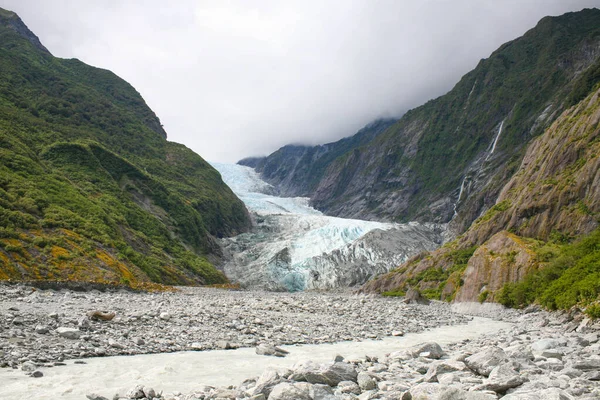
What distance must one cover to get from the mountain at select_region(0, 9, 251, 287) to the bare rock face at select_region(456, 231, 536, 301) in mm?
27419

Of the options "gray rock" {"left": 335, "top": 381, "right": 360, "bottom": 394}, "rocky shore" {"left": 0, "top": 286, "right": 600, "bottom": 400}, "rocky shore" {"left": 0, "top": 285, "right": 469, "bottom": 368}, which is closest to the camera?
"rocky shore" {"left": 0, "top": 286, "right": 600, "bottom": 400}

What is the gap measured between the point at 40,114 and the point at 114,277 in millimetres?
55843

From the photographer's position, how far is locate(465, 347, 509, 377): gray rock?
22.7 feet

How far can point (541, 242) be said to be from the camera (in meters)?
32.4

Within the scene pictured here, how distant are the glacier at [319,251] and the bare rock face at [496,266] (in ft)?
141

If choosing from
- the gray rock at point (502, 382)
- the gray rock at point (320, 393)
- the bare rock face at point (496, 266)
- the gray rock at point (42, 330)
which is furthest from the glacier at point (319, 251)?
the gray rock at point (502, 382)

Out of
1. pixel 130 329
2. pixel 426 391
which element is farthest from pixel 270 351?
pixel 426 391

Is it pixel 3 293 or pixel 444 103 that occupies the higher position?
pixel 444 103

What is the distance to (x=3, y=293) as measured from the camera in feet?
52.5

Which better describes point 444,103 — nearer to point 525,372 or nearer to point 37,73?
point 37,73

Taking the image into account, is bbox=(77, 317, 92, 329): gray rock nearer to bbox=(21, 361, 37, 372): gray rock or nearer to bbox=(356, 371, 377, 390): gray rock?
bbox=(21, 361, 37, 372): gray rock

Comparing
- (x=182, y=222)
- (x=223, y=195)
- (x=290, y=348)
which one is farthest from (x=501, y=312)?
(x=223, y=195)

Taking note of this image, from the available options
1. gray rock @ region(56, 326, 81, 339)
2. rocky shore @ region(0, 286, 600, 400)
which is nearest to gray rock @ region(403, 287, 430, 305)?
rocky shore @ region(0, 286, 600, 400)

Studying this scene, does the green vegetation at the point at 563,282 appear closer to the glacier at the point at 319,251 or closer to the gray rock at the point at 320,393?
the gray rock at the point at 320,393
